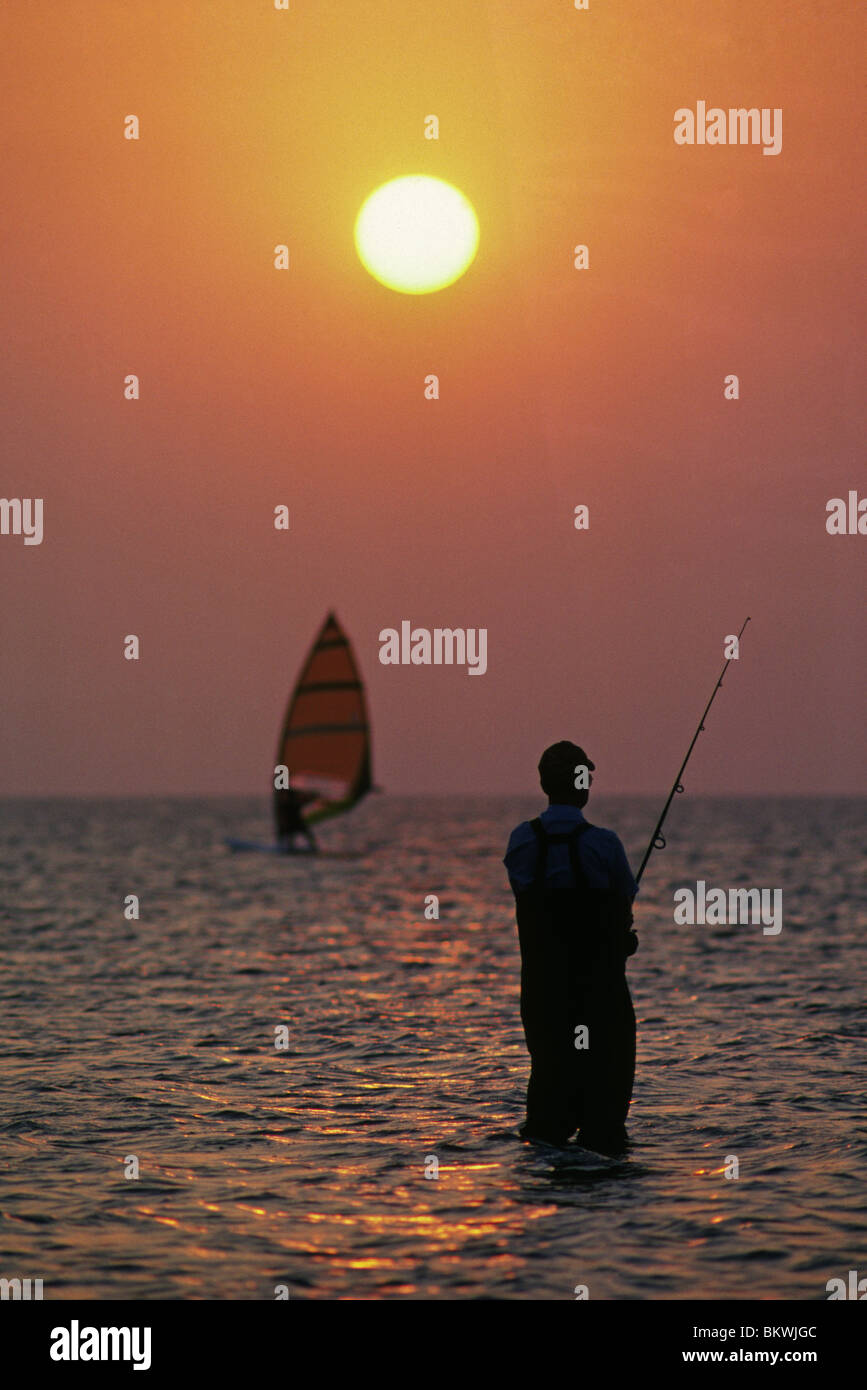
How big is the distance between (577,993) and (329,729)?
4955 centimetres

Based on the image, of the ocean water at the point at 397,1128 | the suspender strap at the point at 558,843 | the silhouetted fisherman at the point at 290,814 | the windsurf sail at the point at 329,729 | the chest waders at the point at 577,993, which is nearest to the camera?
the ocean water at the point at 397,1128

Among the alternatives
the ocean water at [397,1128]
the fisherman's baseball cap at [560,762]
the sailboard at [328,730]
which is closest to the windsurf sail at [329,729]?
the sailboard at [328,730]

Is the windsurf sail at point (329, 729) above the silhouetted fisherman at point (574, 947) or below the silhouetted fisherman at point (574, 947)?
above

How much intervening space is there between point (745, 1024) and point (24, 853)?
5840 centimetres

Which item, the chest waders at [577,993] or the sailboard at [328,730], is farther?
the sailboard at [328,730]

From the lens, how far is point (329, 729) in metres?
58.9

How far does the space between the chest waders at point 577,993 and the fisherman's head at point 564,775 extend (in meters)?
0.22

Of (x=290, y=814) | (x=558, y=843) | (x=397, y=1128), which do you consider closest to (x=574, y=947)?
(x=558, y=843)

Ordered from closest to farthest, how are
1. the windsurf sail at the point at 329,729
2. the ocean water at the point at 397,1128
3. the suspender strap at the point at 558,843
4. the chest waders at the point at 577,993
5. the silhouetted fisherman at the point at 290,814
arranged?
the ocean water at the point at 397,1128 → the suspender strap at the point at 558,843 → the chest waders at the point at 577,993 → the windsurf sail at the point at 329,729 → the silhouetted fisherman at the point at 290,814

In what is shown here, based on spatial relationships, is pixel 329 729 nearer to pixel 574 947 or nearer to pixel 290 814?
pixel 290 814

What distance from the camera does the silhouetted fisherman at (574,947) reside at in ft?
31.0

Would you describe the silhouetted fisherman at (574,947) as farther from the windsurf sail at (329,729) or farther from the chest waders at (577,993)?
the windsurf sail at (329,729)
